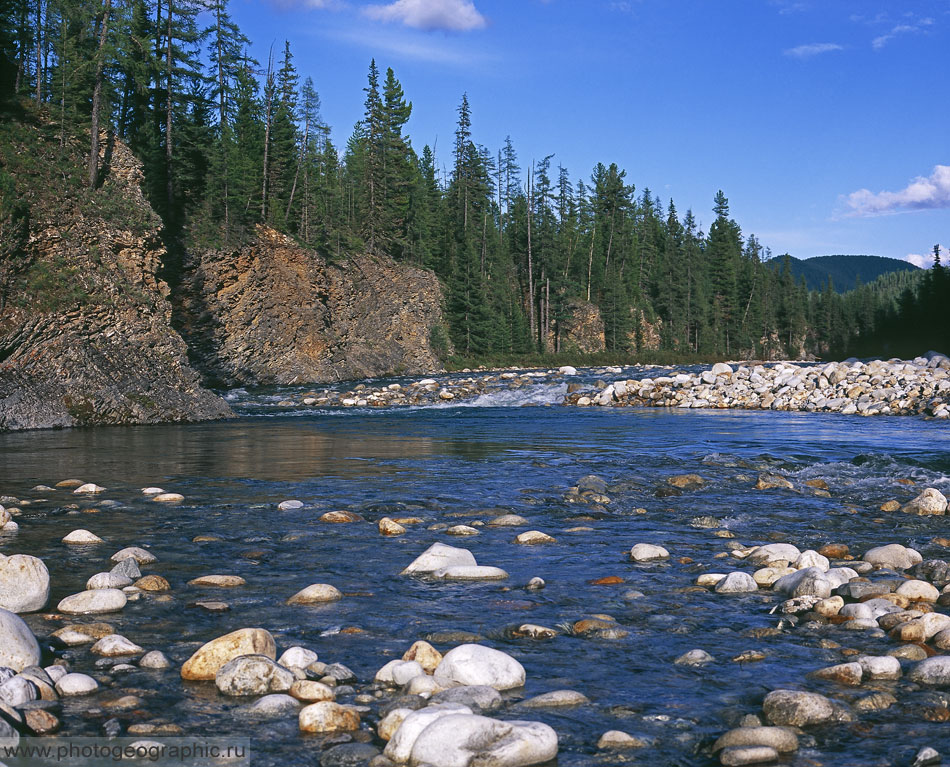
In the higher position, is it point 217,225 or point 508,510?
point 217,225

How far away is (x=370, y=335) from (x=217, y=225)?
39.8 ft

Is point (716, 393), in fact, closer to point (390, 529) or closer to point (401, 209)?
point (390, 529)

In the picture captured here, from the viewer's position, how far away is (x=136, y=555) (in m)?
5.78

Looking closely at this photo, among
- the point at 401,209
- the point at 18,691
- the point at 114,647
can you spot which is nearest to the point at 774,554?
the point at 114,647

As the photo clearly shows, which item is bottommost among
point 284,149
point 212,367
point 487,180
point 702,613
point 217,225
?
point 702,613

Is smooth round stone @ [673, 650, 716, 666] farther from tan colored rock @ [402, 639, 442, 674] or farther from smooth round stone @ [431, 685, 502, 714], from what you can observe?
tan colored rock @ [402, 639, 442, 674]

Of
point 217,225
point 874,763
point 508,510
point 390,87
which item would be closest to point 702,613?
point 874,763

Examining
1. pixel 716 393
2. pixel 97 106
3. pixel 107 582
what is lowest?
pixel 107 582

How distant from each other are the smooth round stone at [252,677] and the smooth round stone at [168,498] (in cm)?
535

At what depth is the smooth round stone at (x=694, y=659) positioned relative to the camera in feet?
12.8

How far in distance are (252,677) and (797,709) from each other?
2347mm

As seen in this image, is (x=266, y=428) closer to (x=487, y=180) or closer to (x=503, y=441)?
(x=503, y=441)

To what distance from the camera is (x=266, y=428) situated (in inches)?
721

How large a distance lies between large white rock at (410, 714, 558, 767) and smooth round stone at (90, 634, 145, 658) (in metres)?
1.84
